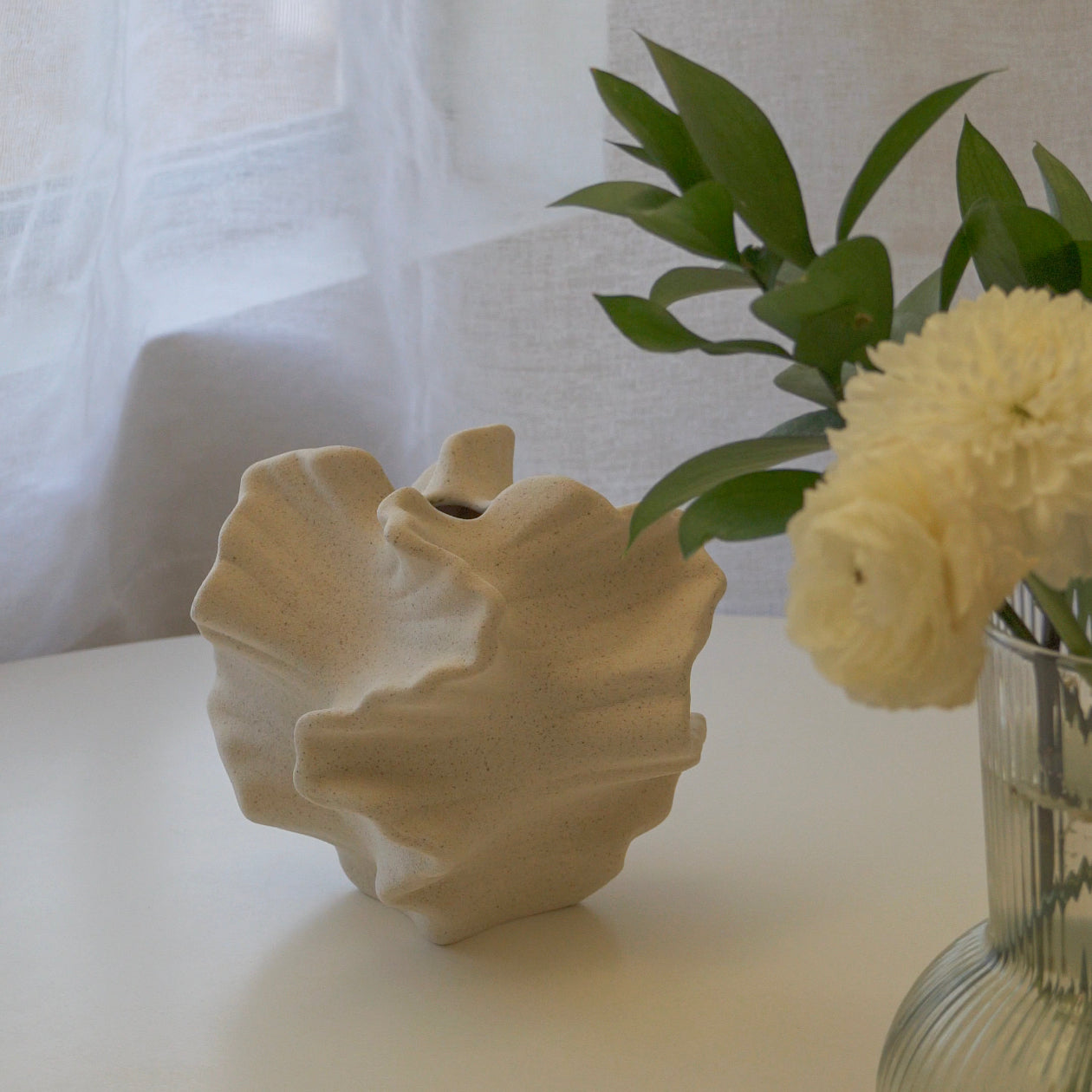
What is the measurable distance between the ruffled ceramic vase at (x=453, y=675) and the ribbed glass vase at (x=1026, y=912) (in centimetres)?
18

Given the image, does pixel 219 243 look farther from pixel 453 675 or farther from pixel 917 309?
pixel 917 309

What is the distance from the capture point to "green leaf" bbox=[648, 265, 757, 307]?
1.44 ft

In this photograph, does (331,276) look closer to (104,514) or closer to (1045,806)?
(104,514)

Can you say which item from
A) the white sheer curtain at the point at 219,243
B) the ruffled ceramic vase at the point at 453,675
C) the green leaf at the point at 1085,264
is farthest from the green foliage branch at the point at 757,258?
the white sheer curtain at the point at 219,243

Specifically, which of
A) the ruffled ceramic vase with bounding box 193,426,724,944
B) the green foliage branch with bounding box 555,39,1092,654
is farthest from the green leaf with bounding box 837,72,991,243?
the ruffled ceramic vase with bounding box 193,426,724,944

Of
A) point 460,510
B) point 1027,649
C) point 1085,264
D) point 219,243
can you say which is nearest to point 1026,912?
point 1027,649

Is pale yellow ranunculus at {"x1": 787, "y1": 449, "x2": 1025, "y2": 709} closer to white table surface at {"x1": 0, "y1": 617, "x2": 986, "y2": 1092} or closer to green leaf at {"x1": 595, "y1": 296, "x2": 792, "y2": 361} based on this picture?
green leaf at {"x1": 595, "y1": 296, "x2": 792, "y2": 361}

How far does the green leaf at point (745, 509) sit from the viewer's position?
15.5 inches

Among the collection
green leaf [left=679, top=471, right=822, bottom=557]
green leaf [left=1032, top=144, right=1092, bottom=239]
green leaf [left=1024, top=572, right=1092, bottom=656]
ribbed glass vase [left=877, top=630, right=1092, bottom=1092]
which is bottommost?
ribbed glass vase [left=877, top=630, right=1092, bottom=1092]

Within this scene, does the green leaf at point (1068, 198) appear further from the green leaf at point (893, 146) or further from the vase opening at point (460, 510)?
the vase opening at point (460, 510)

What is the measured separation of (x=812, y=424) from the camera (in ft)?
1.46

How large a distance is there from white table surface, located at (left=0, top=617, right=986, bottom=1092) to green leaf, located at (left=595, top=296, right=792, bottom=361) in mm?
295

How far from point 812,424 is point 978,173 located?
115 millimetres

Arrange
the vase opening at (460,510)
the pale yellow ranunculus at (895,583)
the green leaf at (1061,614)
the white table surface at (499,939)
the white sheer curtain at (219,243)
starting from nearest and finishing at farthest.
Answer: the pale yellow ranunculus at (895,583)
the green leaf at (1061,614)
the white table surface at (499,939)
the vase opening at (460,510)
the white sheer curtain at (219,243)
